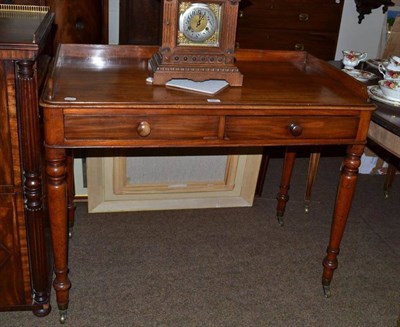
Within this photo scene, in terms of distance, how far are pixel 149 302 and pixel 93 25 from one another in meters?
1.79

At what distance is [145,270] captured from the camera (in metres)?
2.32

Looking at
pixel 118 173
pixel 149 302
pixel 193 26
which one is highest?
pixel 193 26

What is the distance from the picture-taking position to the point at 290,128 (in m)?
1.82

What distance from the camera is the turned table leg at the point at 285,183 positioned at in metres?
2.69

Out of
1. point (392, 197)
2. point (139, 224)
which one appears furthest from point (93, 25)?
point (392, 197)

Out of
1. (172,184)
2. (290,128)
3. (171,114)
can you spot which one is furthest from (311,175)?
(171,114)

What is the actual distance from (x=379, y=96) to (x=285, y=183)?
0.76 metres

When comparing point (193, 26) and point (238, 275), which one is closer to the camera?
point (193, 26)

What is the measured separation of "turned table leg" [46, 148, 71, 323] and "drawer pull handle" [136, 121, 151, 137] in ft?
0.84

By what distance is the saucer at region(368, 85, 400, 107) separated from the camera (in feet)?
6.82

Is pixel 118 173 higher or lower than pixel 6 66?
lower

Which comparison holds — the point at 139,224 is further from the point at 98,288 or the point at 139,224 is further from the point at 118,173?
the point at 98,288

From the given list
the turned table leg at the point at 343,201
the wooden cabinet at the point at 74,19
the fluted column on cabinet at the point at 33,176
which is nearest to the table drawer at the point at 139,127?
the fluted column on cabinet at the point at 33,176

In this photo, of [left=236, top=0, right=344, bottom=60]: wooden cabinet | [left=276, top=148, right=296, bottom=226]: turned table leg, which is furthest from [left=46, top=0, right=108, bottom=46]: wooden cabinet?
[left=276, top=148, right=296, bottom=226]: turned table leg
